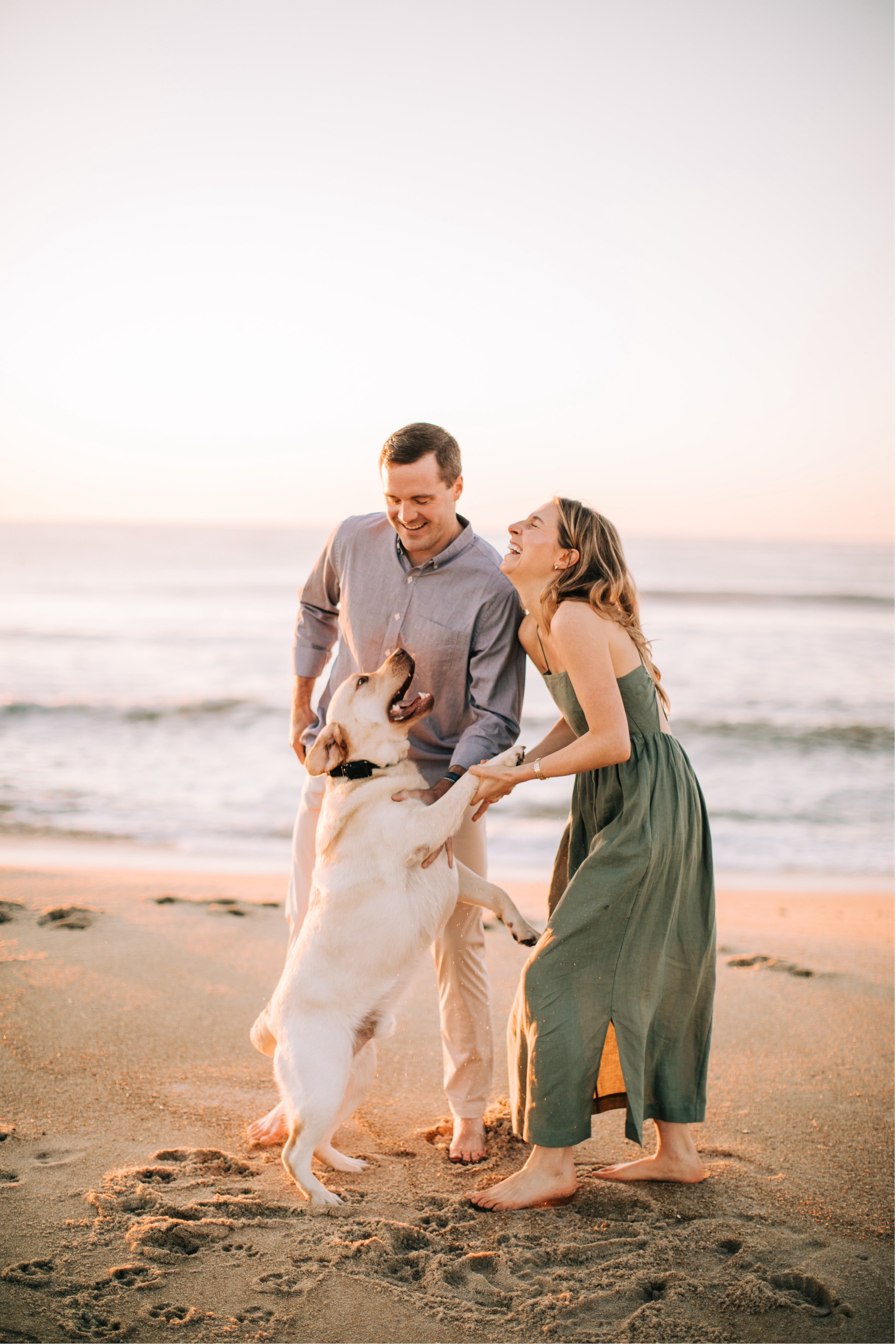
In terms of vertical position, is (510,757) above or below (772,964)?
above

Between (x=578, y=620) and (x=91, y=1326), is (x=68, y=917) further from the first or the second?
(x=578, y=620)

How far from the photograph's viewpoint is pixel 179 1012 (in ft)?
14.9

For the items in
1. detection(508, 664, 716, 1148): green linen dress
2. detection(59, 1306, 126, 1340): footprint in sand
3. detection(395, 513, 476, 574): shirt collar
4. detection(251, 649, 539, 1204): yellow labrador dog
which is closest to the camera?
detection(59, 1306, 126, 1340): footprint in sand

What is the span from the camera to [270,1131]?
3.55 m

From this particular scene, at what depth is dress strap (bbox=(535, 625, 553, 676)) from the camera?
11.4 feet

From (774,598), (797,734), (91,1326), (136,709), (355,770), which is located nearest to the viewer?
(91,1326)

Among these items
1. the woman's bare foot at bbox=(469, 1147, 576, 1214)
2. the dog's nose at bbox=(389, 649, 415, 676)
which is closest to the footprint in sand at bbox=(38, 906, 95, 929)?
the dog's nose at bbox=(389, 649, 415, 676)

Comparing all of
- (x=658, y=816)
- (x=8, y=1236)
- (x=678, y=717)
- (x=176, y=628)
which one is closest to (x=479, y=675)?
(x=658, y=816)

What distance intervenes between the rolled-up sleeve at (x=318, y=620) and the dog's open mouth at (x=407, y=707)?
0.68m

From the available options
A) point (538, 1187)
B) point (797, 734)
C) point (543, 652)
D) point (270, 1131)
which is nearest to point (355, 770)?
point (543, 652)

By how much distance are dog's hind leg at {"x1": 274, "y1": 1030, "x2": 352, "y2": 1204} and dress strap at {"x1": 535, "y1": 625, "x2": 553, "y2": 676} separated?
151cm

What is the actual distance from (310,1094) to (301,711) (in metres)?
1.61

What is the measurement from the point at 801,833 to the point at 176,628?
15358 millimetres

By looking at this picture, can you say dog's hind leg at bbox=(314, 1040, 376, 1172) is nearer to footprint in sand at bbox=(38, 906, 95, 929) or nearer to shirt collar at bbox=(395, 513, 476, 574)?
shirt collar at bbox=(395, 513, 476, 574)
